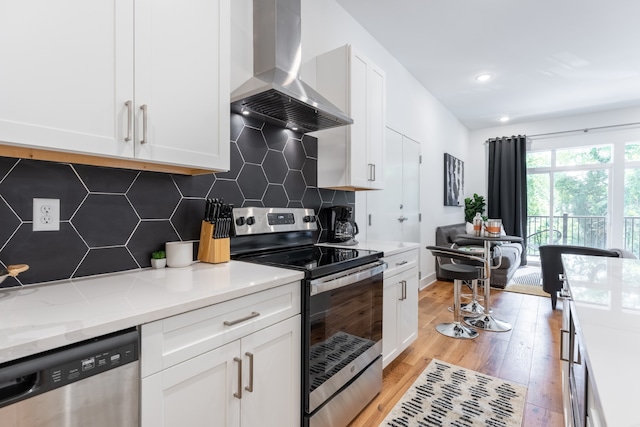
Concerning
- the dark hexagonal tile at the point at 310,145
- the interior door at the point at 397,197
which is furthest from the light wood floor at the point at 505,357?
the dark hexagonal tile at the point at 310,145

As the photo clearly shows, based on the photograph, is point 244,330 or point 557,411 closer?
point 244,330

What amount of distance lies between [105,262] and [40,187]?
37 centimetres

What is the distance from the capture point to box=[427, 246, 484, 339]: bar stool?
8.93 ft

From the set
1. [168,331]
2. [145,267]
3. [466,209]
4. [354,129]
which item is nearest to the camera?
[168,331]

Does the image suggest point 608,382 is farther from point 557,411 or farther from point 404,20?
point 404,20

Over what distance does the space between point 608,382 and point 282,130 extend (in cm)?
198

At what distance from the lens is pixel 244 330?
45.2 inches

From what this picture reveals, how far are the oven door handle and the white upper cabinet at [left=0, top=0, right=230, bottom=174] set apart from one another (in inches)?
28.7

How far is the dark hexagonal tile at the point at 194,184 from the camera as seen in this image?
62.3 inches

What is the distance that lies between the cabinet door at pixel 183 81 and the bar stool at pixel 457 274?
210 cm

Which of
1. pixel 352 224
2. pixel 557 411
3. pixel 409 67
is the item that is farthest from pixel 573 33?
pixel 557 411

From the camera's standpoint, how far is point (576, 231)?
19.4 ft

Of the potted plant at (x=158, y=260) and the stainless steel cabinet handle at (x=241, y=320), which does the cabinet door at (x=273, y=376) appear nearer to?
the stainless steel cabinet handle at (x=241, y=320)

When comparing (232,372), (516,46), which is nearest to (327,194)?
(232,372)
